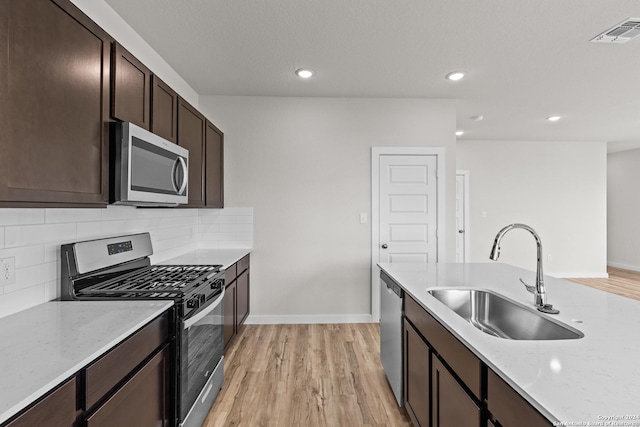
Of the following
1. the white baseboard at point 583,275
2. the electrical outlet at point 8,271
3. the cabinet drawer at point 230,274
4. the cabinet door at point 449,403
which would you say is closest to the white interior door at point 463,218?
the white baseboard at point 583,275

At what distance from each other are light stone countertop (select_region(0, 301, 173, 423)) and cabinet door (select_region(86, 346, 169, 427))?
0.21m

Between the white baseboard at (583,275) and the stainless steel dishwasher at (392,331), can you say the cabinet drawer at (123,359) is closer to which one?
the stainless steel dishwasher at (392,331)

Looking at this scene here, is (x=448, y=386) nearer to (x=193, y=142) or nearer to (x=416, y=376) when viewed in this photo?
(x=416, y=376)

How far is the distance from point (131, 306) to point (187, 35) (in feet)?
6.64

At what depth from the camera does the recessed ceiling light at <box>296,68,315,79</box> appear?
310 cm

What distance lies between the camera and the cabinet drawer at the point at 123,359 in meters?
1.09

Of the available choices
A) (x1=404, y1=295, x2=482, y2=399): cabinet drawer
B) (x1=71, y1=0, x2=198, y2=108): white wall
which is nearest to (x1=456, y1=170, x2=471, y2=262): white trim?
(x1=404, y1=295, x2=482, y2=399): cabinet drawer

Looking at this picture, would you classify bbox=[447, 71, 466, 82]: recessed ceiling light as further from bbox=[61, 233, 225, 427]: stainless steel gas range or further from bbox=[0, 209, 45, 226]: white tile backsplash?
bbox=[0, 209, 45, 226]: white tile backsplash

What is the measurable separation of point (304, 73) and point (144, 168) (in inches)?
73.5

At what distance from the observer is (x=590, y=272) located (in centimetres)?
623

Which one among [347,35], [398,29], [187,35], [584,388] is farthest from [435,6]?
[584,388]

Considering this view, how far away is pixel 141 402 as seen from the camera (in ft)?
4.61

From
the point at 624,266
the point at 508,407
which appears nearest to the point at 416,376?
the point at 508,407

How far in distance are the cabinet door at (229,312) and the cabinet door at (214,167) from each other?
873 millimetres
